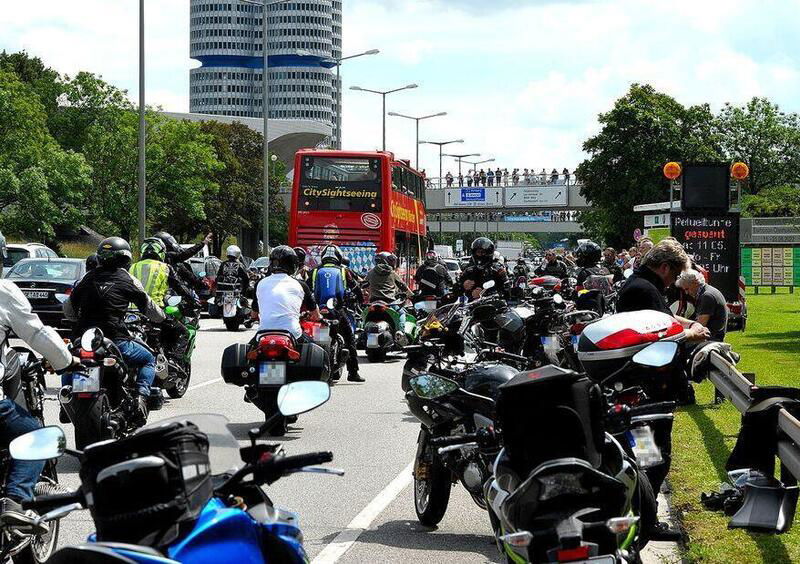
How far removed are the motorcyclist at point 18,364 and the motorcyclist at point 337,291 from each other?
10.7 meters

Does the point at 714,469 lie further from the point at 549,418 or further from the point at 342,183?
the point at 342,183

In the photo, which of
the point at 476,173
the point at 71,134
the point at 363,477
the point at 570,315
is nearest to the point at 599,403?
the point at 363,477

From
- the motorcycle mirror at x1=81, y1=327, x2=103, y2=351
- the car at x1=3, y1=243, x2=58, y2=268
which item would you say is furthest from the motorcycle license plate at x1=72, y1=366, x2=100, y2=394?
the car at x1=3, y1=243, x2=58, y2=268

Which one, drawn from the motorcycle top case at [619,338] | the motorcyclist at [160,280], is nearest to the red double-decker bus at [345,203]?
the motorcyclist at [160,280]

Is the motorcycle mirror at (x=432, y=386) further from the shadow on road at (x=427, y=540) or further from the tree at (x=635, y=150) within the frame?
the tree at (x=635, y=150)

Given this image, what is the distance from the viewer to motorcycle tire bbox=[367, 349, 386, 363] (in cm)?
2147

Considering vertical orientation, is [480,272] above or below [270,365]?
above

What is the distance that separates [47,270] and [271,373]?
15.4m

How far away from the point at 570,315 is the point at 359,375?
6.31 meters

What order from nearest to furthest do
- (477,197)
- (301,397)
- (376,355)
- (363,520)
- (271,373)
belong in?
(301,397)
(363,520)
(271,373)
(376,355)
(477,197)

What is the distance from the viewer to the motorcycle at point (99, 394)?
9898 millimetres

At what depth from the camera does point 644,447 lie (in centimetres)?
549

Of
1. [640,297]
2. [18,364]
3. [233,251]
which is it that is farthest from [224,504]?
[233,251]

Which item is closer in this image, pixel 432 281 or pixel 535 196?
pixel 432 281
